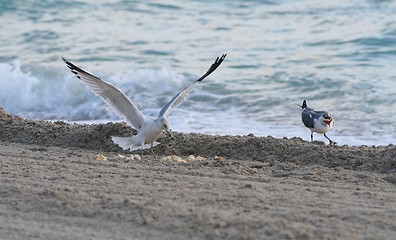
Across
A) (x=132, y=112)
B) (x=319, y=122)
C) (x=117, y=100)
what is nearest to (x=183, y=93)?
(x=132, y=112)

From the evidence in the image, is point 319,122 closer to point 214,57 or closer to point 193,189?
point 193,189

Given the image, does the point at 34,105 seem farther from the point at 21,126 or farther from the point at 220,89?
the point at 21,126

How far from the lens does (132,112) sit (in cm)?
933

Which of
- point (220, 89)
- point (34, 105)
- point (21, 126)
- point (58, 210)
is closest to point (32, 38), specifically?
point (34, 105)

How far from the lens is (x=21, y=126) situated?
31.9 ft

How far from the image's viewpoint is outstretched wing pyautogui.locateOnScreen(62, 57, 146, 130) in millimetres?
9117

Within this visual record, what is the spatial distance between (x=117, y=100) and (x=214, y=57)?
7579 millimetres

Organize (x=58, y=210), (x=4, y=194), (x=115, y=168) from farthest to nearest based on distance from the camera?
(x=115, y=168)
(x=4, y=194)
(x=58, y=210)

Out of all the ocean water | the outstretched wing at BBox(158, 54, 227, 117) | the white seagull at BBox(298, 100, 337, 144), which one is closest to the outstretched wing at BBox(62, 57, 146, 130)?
the outstretched wing at BBox(158, 54, 227, 117)

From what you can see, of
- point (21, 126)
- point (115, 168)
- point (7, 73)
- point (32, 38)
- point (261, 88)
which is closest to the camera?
point (115, 168)

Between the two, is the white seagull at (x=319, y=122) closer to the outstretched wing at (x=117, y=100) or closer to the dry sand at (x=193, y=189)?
the dry sand at (x=193, y=189)

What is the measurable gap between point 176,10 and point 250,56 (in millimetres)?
5448

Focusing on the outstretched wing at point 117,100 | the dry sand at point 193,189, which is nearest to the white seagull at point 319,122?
the dry sand at point 193,189

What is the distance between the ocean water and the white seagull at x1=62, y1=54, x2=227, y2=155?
6.74 feet
